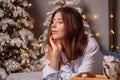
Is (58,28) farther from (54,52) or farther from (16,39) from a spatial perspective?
(16,39)

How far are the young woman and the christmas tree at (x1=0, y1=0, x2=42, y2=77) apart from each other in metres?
1.97

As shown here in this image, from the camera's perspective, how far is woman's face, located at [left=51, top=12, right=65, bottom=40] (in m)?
1.61

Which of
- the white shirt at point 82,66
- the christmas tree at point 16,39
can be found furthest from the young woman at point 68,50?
the christmas tree at point 16,39

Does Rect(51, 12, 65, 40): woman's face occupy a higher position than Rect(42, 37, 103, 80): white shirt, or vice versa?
Rect(51, 12, 65, 40): woman's face

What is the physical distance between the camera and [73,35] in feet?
5.57

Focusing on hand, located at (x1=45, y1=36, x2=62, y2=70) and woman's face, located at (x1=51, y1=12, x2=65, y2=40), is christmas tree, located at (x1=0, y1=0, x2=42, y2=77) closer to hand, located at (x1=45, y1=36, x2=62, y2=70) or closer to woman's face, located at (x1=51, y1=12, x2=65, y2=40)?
hand, located at (x1=45, y1=36, x2=62, y2=70)

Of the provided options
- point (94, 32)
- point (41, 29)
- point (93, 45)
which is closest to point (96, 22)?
point (94, 32)

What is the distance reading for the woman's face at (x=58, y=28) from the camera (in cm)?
161

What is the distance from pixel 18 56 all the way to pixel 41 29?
2.26ft

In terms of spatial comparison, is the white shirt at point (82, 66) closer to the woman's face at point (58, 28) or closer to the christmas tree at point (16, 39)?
the woman's face at point (58, 28)

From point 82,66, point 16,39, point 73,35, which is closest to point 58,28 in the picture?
point 73,35

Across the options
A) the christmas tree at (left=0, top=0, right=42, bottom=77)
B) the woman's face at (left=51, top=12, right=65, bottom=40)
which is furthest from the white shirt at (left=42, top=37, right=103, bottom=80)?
the christmas tree at (left=0, top=0, right=42, bottom=77)

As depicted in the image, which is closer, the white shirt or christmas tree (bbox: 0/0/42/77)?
the white shirt

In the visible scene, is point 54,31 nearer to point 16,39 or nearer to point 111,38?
point 16,39
